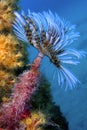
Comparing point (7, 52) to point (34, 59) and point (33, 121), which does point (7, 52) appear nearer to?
point (34, 59)

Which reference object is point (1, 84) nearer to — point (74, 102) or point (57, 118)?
point (57, 118)

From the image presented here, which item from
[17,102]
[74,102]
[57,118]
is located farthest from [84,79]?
[17,102]

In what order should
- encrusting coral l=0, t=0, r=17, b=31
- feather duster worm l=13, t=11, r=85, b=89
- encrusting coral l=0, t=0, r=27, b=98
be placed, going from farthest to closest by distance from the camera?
encrusting coral l=0, t=0, r=17, b=31 < encrusting coral l=0, t=0, r=27, b=98 < feather duster worm l=13, t=11, r=85, b=89

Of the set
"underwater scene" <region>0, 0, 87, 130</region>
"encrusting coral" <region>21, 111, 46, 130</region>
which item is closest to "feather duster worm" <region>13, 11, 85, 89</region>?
"underwater scene" <region>0, 0, 87, 130</region>

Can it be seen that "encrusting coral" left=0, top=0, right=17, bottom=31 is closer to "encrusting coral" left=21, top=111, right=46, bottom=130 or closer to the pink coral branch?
the pink coral branch

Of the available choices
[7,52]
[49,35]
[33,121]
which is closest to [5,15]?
[7,52]

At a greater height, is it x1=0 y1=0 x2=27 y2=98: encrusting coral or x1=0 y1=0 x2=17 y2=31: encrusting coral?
x1=0 y1=0 x2=17 y2=31: encrusting coral
